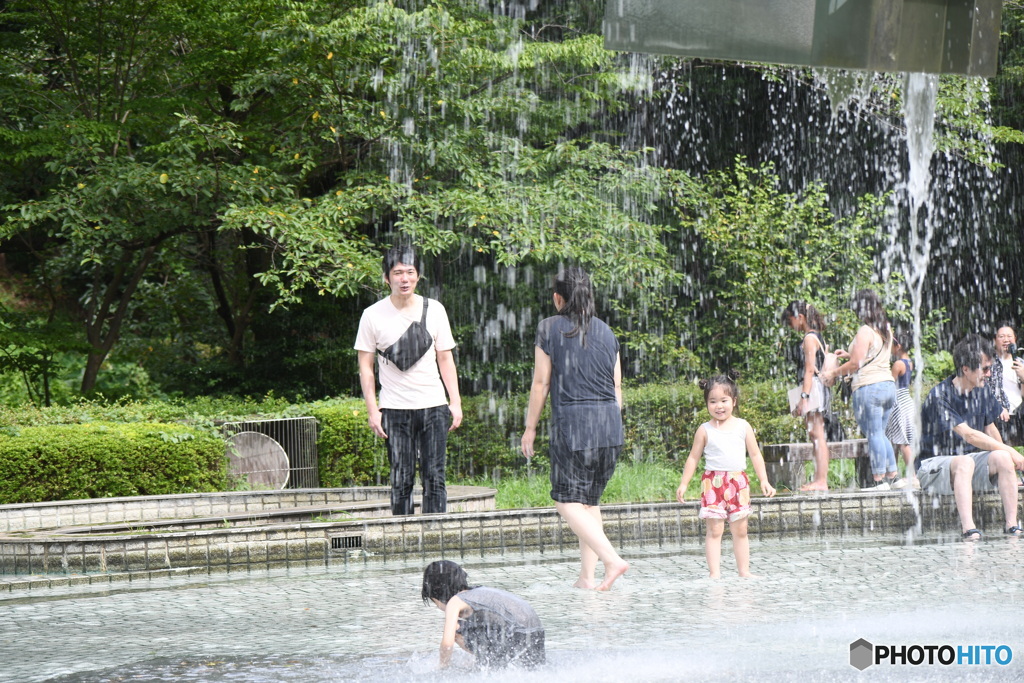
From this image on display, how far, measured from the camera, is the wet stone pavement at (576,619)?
5.11m

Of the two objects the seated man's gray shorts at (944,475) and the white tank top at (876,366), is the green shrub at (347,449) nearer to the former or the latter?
the white tank top at (876,366)

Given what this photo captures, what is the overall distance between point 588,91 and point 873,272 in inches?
221

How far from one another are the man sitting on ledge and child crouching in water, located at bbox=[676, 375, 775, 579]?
7.05 feet

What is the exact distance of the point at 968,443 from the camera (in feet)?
30.3

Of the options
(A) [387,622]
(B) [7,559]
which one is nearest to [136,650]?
(A) [387,622]

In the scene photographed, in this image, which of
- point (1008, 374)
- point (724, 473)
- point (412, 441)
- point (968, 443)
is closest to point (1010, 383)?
point (1008, 374)

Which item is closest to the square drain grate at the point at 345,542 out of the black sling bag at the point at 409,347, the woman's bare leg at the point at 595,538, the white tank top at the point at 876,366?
the black sling bag at the point at 409,347

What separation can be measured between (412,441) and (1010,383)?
248 inches

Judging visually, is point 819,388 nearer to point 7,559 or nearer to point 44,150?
point 7,559

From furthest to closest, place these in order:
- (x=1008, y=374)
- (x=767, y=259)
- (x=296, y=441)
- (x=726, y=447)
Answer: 1. (x=767, y=259)
2. (x=296, y=441)
3. (x=1008, y=374)
4. (x=726, y=447)

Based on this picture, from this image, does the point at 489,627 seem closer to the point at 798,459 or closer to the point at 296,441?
the point at 798,459

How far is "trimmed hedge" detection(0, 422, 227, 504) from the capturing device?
33.8 ft
